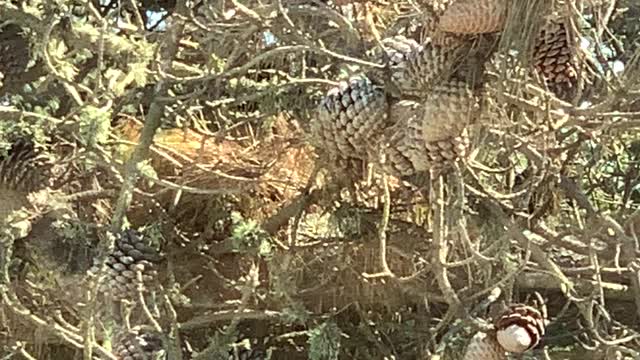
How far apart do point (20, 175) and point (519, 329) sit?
56 cm

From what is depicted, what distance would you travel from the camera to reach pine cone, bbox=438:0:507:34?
0.81 meters

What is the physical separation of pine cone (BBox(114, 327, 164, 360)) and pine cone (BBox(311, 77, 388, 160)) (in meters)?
0.22

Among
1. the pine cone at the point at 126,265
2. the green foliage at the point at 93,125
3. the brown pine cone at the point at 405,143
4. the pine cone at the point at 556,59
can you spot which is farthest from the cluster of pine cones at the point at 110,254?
the pine cone at the point at 556,59

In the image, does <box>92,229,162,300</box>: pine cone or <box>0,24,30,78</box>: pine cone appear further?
<box>0,24,30,78</box>: pine cone

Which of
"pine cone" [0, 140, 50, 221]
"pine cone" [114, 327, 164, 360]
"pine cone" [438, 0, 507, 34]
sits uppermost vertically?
"pine cone" [438, 0, 507, 34]

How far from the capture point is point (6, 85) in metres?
1.45

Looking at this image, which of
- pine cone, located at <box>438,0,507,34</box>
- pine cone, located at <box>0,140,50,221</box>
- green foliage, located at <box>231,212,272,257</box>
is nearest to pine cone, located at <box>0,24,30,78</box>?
pine cone, located at <box>0,140,50,221</box>

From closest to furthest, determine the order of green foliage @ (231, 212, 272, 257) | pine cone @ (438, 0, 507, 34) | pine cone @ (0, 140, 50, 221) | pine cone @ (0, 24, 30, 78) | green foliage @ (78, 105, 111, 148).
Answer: pine cone @ (438, 0, 507, 34) → green foliage @ (78, 105, 111, 148) → green foliage @ (231, 212, 272, 257) → pine cone @ (0, 140, 50, 221) → pine cone @ (0, 24, 30, 78)

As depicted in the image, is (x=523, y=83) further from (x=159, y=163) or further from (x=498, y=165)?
(x=159, y=163)

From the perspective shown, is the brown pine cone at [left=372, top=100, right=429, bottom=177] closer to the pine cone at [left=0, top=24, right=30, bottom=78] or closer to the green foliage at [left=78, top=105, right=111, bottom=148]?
the green foliage at [left=78, top=105, right=111, bottom=148]

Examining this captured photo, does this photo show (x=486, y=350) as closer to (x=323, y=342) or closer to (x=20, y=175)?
(x=323, y=342)

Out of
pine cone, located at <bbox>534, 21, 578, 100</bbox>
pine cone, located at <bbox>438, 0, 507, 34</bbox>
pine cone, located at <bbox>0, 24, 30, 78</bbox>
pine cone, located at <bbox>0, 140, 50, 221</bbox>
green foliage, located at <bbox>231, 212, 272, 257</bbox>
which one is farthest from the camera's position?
pine cone, located at <bbox>0, 24, 30, 78</bbox>

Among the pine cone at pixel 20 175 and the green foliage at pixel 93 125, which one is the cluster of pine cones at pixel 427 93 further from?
the pine cone at pixel 20 175

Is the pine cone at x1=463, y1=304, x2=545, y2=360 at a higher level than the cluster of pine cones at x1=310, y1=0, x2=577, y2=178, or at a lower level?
lower
